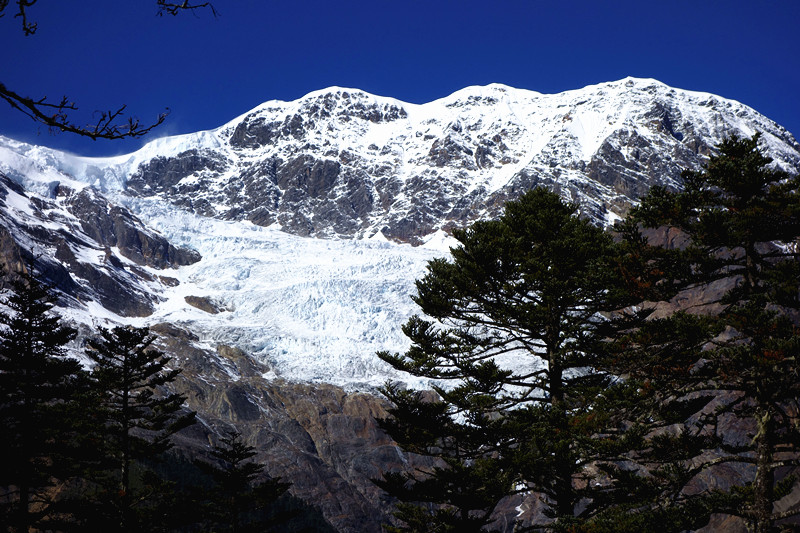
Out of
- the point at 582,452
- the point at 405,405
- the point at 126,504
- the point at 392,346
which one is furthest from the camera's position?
the point at 392,346

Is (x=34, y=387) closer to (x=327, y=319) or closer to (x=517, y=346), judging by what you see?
(x=517, y=346)

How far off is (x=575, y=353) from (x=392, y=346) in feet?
467

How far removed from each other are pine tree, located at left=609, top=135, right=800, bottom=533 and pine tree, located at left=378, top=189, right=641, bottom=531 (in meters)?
2.51

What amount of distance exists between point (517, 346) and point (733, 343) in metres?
5.73

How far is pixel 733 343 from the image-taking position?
12.9m

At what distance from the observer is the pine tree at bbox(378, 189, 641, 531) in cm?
1692

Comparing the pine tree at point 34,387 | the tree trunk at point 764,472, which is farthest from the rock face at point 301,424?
the tree trunk at point 764,472

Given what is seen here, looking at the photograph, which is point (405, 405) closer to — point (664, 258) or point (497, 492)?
point (497, 492)

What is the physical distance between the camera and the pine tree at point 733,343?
11.6m

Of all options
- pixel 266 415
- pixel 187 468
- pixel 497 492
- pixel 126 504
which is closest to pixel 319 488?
pixel 266 415

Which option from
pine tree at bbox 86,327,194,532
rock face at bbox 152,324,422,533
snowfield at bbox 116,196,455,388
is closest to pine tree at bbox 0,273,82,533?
pine tree at bbox 86,327,194,532

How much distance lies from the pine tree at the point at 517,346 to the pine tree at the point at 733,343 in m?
2.51

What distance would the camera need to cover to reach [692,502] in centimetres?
1257

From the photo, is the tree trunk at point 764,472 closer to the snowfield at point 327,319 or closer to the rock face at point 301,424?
the snowfield at point 327,319
